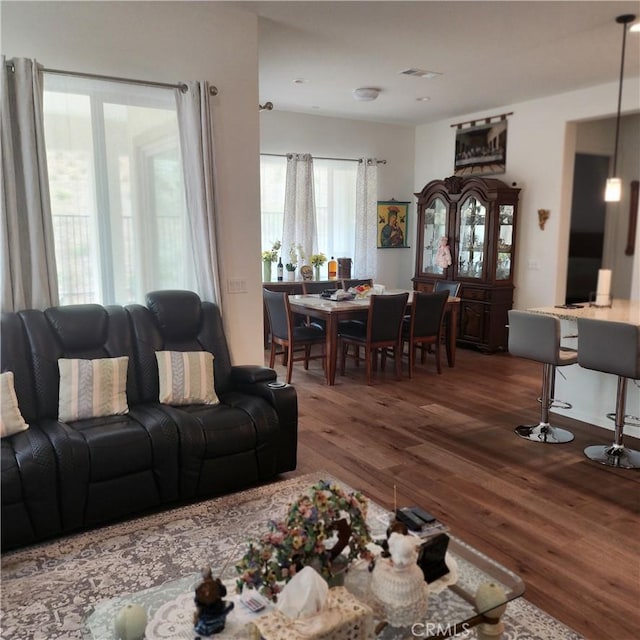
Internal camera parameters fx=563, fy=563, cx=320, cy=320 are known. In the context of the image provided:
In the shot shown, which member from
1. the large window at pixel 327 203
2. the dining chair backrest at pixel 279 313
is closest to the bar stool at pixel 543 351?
the dining chair backrest at pixel 279 313

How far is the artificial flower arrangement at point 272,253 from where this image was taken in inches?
283

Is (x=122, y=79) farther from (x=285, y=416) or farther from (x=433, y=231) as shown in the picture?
(x=433, y=231)

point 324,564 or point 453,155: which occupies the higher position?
point 453,155

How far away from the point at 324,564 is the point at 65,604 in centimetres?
125

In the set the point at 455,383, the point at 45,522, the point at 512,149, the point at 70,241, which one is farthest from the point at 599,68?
the point at 45,522

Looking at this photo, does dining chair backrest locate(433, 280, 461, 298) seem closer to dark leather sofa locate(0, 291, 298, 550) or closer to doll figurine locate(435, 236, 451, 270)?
doll figurine locate(435, 236, 451, 270)

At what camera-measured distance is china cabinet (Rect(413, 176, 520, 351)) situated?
672 centimetres

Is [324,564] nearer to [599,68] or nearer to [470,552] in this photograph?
[470,552]

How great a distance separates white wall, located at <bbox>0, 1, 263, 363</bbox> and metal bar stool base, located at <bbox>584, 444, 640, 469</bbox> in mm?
2381

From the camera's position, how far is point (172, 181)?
370 cm

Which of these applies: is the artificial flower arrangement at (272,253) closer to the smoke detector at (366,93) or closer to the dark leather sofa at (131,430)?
the smoke detector at (366,93)

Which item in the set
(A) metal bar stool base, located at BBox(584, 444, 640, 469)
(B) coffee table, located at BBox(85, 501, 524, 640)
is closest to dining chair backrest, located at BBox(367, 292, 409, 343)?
(A) metal bar stool base, located at BBox(584, 444, 640, 469)

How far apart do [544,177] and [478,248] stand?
1088 mm

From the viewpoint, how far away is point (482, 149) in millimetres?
7223
